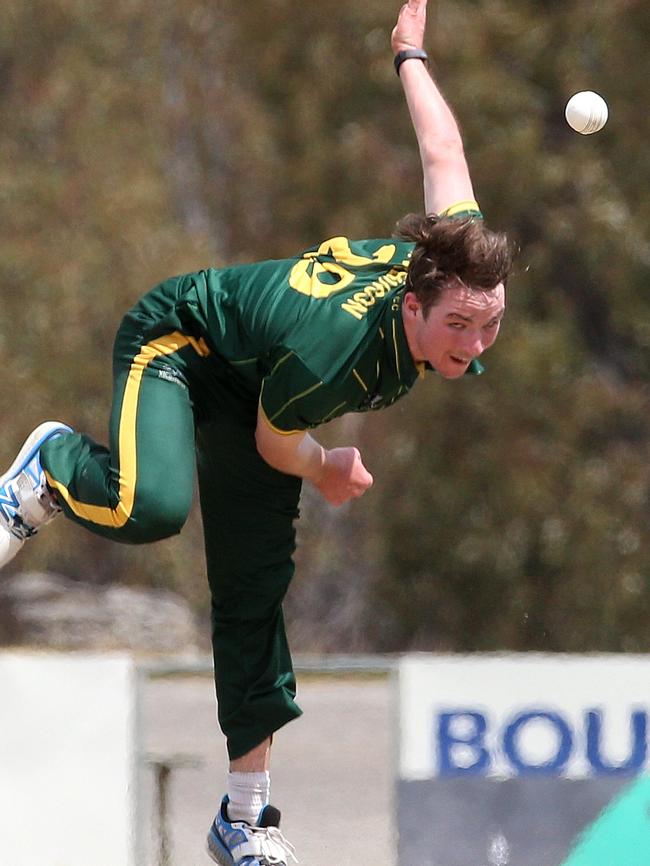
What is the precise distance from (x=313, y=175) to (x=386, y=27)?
4.87 feet

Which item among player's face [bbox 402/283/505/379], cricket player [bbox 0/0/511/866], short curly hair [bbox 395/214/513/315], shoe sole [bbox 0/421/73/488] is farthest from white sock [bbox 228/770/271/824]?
short curly hair [bbox 395/214/513/315]

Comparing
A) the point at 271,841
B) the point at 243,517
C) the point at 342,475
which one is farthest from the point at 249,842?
the point at 342,475

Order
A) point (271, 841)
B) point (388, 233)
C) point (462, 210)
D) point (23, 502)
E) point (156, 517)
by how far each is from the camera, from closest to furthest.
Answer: point (156, 517)
point (462, 210)
point (23, 502)
point (271, 841)
point (388, 233)

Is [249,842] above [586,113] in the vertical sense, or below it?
below

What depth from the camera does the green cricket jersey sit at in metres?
4.35

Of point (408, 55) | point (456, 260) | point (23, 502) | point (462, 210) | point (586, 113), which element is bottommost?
point (23, 502)

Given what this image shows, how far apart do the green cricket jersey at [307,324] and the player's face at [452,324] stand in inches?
1.6

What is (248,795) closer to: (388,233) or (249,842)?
(249,842)

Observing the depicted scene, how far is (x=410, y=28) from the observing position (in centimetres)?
496

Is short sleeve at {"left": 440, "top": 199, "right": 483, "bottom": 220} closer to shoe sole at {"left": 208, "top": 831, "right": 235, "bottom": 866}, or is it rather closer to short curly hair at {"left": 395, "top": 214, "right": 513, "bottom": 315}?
short curly hair at {"left": 395, "top": 214, "right": 513, "bottom": 315}

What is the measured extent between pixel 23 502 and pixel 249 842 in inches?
46.5

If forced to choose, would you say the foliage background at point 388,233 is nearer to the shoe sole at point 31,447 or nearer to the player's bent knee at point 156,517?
the shoe sole at point 31,447

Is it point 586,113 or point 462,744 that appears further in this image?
point 462,744

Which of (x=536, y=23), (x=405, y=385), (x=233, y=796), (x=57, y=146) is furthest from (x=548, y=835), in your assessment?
(x=57, y=146)
